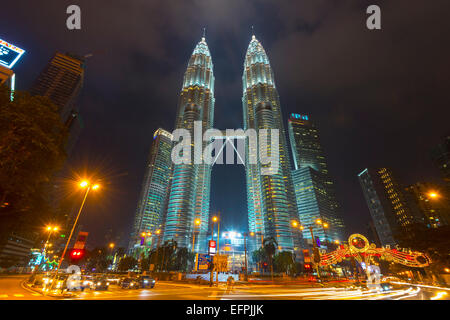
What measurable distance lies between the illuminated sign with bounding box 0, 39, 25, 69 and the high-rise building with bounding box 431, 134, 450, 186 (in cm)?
18243

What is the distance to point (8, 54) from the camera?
122 ft

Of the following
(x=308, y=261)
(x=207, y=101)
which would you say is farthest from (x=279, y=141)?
(x=308, y=261)

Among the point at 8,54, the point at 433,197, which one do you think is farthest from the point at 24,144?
the point at 433,197

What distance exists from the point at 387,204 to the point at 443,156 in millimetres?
65279

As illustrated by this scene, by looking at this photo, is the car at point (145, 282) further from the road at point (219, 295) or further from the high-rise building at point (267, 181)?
the high-rise building at point (267, 181)

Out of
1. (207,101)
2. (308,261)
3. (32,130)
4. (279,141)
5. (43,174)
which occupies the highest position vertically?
(207,101)

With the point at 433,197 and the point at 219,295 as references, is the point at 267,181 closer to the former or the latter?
the point at 433,197

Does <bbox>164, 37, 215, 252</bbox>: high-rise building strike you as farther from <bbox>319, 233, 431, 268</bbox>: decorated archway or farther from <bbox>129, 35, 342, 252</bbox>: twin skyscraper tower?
<bbox>319, 233, 431, 268</bbox>: decorated archway

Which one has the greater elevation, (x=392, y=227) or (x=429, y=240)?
(x=392, y=227)

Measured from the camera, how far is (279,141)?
15775 cm

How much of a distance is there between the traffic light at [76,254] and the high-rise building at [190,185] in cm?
12949

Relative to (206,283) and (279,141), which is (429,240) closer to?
(206,283)
